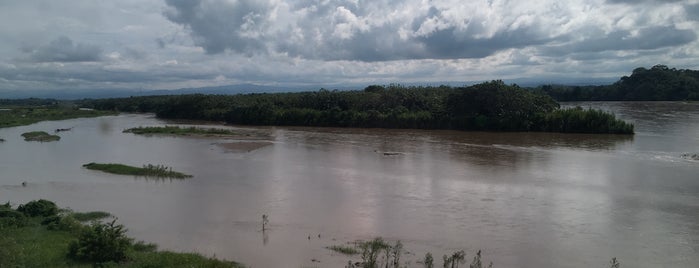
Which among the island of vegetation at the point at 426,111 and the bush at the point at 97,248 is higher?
the island of vegetation at the point at 426,111

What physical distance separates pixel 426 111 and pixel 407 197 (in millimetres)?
32743

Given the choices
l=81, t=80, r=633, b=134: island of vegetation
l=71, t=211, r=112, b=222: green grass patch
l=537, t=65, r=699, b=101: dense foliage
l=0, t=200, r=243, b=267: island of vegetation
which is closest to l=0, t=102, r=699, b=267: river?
l=71, t=211, r=112, b=222: green grass patch

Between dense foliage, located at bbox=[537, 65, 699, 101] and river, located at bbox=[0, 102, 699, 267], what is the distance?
47.8 m

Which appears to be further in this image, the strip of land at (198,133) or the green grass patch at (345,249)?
the strip of land at (198,133)

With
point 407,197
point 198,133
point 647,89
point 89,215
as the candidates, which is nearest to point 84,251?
point 89,215

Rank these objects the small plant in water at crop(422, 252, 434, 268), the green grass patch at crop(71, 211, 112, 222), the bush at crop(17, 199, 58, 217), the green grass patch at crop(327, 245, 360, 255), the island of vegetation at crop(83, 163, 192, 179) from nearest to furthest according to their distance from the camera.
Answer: the small plant in water at crop(422, 252, 434, 268) < the green grass patch at crop(327, 245, 360, 255) < the bush at crop(17, 199, 58, 217) < the green grass patch at crop(71, 211, 112, 222) < the island of vegetation at crop(83, 163, 192, 179)

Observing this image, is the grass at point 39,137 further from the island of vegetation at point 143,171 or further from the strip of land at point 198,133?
the island of vegetation at point 143,171

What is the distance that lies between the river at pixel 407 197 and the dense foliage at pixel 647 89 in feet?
157

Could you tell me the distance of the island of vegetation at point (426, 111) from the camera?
41438mm

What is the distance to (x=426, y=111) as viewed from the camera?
1971 inches

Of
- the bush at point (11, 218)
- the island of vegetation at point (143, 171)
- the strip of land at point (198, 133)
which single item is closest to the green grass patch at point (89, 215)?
the bush at point (11, 218)

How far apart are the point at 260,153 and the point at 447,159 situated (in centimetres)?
1128

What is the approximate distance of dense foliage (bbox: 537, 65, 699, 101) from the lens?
74.2 m

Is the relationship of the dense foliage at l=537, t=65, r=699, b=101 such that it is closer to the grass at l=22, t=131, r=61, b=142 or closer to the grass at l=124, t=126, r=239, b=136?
the grass at l=124, t=126, r=239, b=136
